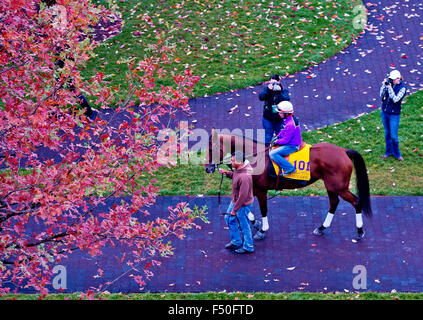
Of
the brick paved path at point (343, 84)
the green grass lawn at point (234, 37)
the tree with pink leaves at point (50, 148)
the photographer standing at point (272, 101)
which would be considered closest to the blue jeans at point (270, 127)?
the photographer standing at point (272, 101)

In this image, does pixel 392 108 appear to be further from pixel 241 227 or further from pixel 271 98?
pixel 241 227

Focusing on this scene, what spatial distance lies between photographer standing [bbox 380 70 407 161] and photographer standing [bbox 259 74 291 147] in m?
2.23

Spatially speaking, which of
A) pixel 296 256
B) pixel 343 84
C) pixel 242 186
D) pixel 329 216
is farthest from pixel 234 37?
pixel 296 256

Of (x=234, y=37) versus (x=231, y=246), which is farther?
(x=234, y=37)

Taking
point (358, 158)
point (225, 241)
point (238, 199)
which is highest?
point (358, 158)

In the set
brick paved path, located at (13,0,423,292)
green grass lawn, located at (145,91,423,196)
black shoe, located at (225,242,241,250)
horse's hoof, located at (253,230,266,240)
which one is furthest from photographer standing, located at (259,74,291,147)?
black shoe, located at (225,242,241,250)

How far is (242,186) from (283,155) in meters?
1.10

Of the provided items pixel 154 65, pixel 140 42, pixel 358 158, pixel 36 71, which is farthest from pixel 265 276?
pixel 140 42

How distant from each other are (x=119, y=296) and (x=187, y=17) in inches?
491

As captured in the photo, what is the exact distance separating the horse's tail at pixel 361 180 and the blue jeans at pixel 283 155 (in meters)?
1.07

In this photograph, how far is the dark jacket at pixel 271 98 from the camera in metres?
12.7

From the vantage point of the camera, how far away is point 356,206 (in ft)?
35.4

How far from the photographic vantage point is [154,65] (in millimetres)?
8000
